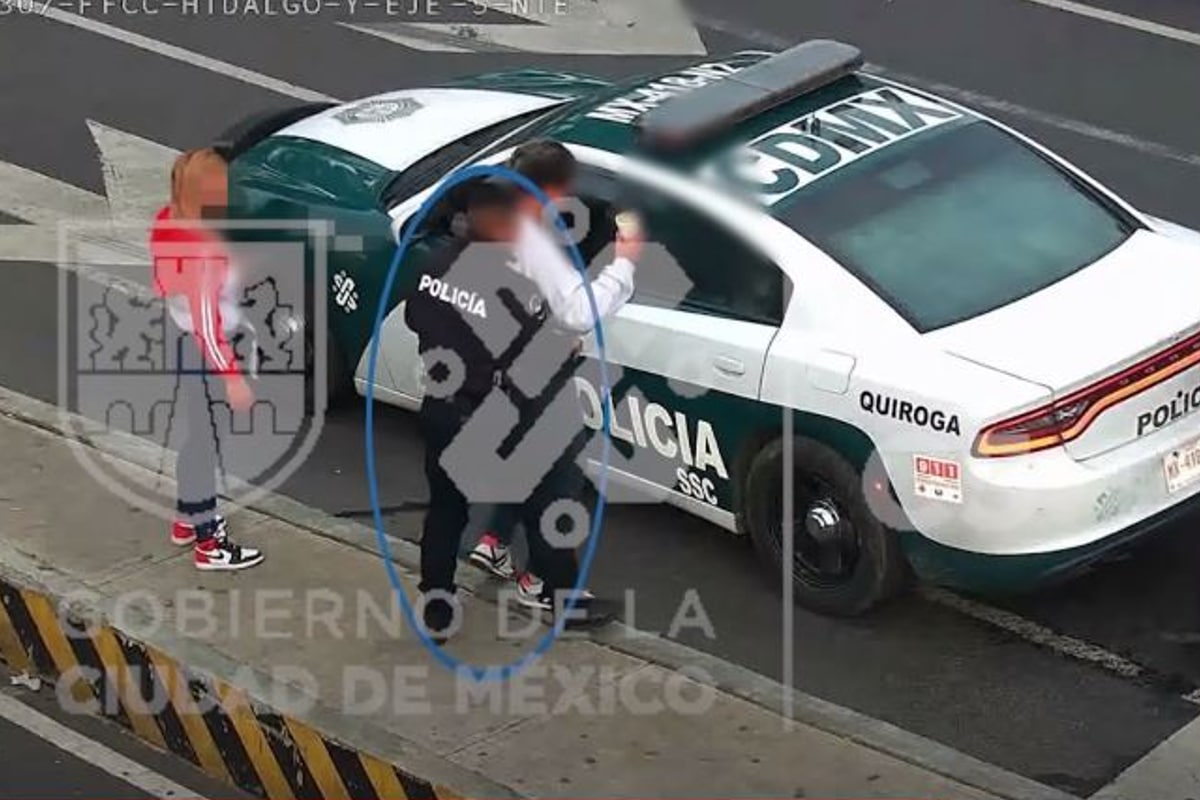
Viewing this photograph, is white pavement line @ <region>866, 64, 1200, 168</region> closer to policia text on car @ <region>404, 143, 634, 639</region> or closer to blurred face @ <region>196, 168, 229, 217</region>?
policia text on car @ <region>404, 143, 634, 639</region>

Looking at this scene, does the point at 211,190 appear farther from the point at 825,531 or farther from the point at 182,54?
the point at 182,54

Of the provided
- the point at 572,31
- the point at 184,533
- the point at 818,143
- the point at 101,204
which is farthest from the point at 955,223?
the point at 572,31

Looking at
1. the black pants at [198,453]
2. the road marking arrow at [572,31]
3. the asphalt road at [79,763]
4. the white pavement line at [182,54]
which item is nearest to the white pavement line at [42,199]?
the white pavement line at [182,54]

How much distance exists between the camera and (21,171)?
42.1ft

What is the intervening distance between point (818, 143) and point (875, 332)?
0.93 meters

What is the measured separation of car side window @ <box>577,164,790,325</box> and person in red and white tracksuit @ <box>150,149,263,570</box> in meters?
1.30

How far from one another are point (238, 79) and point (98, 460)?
17.0ft

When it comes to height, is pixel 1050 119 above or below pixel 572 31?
above

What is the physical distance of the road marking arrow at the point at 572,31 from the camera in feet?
47.6

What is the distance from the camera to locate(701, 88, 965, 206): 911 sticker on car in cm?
815

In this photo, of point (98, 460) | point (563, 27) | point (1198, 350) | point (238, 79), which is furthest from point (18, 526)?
point (563, 27)

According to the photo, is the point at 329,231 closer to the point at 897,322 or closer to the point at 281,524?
the point at 281,524

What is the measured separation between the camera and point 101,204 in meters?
12.3

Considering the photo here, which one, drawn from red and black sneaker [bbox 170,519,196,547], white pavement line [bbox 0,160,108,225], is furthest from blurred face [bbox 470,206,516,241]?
white pavement line [bbox 0,160,108,225]
